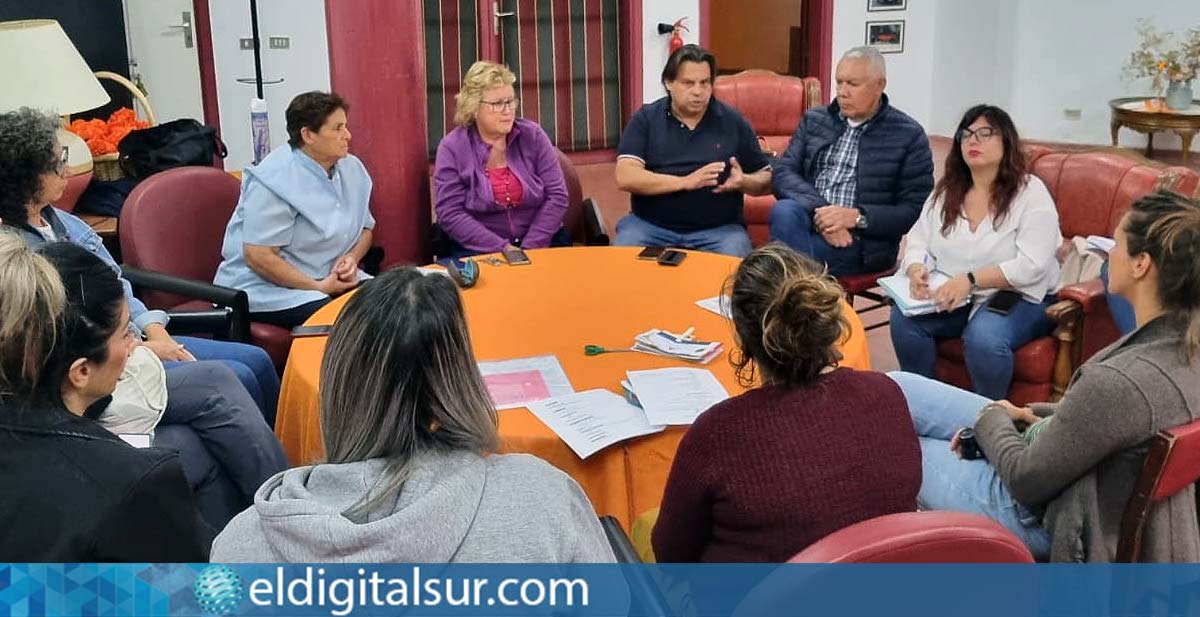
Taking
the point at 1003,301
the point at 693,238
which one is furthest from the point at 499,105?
the point at 1003,301

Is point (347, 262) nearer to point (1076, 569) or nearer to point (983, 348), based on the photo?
point (983, 348)

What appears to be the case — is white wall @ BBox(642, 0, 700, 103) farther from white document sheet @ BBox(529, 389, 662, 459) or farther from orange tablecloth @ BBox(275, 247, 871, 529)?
white document sheet @ BBox(529, 389, 662, 459)

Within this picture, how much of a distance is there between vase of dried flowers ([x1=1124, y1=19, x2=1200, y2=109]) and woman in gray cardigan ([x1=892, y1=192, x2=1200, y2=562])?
20.3 ft

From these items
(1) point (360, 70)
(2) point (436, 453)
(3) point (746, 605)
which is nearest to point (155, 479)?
(2) point (436, 453)

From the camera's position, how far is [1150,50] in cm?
845

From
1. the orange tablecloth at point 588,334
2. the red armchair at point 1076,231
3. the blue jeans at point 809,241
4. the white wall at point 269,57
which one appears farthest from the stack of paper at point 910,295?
the white wall at point 269,57

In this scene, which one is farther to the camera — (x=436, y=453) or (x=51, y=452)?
(x=51, y=452)

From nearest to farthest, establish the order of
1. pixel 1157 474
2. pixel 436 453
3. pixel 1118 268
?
pixel 436 453 → pixel 1157 474 → pixel 1118 268

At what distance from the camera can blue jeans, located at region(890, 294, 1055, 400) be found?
147 inches

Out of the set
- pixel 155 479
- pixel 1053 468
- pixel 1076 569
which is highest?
pixel 155 479

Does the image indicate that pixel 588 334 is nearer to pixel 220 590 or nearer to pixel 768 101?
pixel 220 590

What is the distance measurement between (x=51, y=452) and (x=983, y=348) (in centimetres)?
284

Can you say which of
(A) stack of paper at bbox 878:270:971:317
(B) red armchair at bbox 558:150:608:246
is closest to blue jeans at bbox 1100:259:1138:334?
(A) stack of paper at bbox 878:270:971:317

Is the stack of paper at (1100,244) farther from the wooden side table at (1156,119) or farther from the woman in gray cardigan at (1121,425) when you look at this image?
the wooden side table at (1156,119)
